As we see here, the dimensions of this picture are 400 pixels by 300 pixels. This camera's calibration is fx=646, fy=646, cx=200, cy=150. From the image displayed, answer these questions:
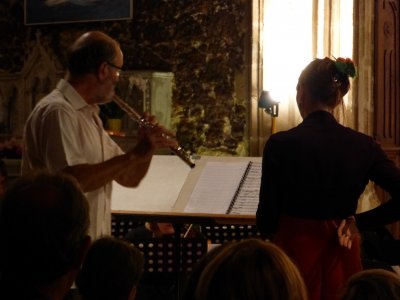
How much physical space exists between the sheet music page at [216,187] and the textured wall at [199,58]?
2.84 meters

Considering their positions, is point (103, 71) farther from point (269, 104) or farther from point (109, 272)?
point (269, 104)

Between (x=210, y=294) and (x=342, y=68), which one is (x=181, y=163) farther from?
(x=210, y=294)

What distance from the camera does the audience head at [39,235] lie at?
115 centimetres

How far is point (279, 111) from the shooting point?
5461 mm

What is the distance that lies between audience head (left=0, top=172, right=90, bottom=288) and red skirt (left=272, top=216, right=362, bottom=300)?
99 centimetres

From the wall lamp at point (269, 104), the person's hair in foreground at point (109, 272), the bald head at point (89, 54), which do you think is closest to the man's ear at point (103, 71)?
the bald head at point (89, 54)

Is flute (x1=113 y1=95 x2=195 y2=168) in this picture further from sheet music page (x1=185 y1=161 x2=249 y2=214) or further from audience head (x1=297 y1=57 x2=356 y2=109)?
audience head (x1=297 y1=57 x2=356 y2=109)

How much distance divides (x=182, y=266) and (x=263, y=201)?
113cm

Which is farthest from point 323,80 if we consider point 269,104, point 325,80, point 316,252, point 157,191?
point 269,104

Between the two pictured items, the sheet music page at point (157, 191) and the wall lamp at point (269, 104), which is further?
the wall lamp at point (269, 104)

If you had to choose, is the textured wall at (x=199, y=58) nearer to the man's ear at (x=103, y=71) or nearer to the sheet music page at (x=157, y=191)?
the sheet music page at (x=157, y=191)

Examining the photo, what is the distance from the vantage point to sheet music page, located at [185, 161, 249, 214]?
2838 mm

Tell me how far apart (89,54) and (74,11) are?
181 inches

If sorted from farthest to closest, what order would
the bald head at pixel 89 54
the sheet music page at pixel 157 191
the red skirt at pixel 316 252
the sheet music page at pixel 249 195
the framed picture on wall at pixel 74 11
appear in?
1. the framed picture on wall at pixel 74 11
2. the sheet music page at pixel 157 191
3. the sheet music page at pixel 249 195
4. the bald head at pixel 89 54
5. the red skirt at pixel 316 252
